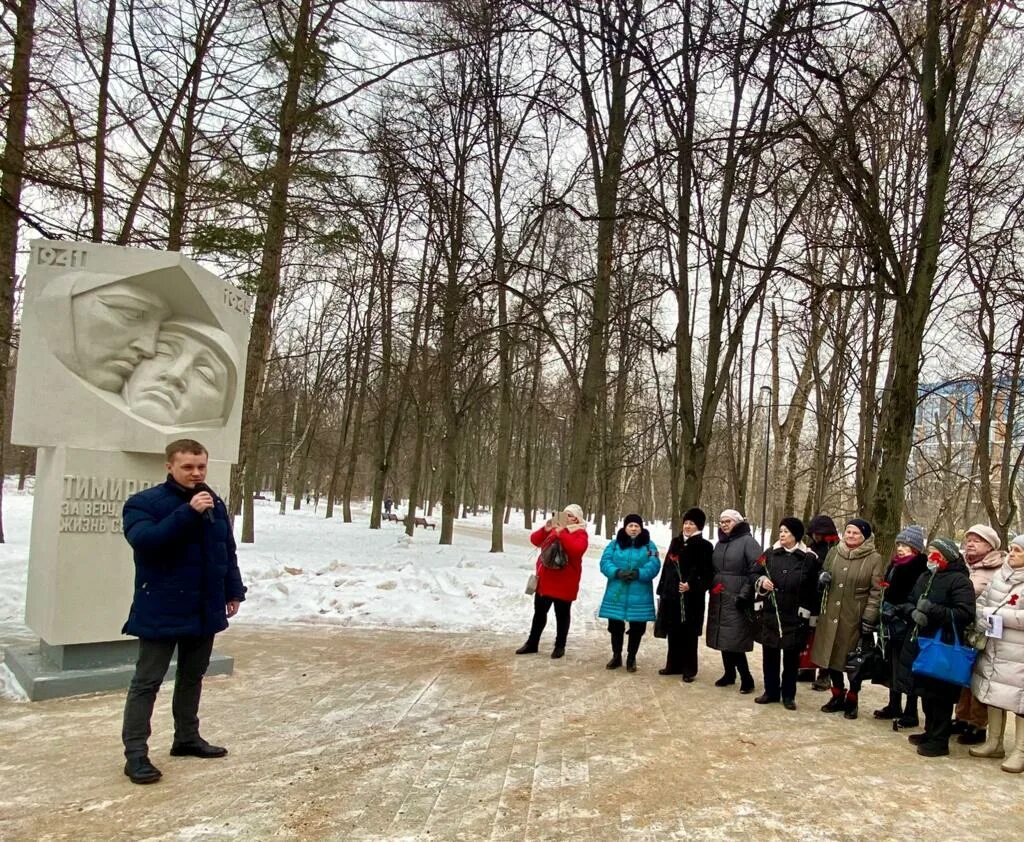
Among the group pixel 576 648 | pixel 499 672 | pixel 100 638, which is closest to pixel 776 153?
pixel 576 648

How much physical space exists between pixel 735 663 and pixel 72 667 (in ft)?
17.6

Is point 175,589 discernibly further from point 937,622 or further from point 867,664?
point 867,664

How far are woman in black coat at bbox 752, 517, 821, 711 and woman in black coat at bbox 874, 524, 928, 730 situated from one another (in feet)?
1.98

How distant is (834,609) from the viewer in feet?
20.2

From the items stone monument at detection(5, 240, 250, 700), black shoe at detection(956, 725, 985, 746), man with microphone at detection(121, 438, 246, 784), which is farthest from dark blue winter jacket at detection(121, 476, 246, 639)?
black shoe at detection(956, 725, 985, 746)

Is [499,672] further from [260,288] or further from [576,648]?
Answer: [260,288]

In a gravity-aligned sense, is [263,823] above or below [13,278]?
below

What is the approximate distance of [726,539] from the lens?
6789 millimetres

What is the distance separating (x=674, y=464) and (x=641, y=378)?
10.8 metres

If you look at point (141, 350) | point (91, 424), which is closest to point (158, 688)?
point (91, 424)

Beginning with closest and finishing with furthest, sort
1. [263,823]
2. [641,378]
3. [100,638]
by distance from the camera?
[263,823]
[100,638]
[641,378]

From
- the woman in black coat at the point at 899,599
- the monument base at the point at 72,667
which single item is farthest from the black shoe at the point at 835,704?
the monument base at the point at 72,667

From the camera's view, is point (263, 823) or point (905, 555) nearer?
point (263, 823)

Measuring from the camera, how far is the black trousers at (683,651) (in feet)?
22.5
